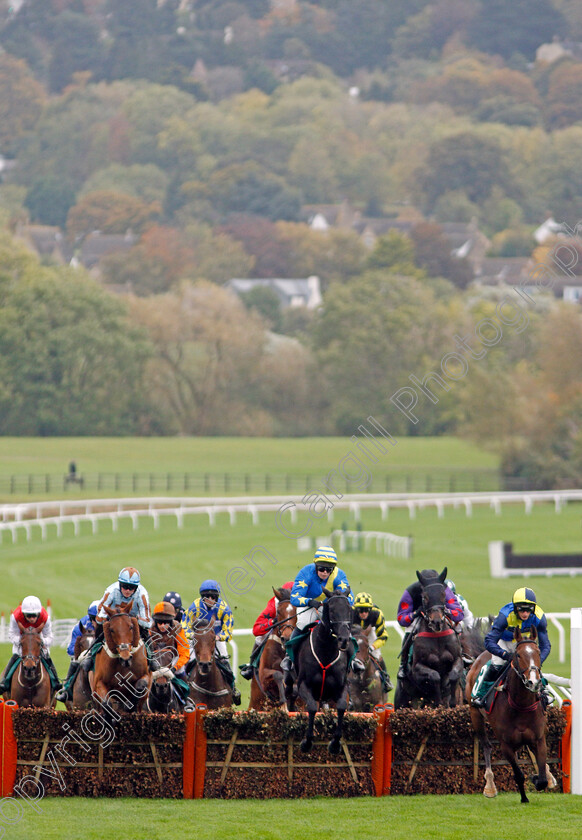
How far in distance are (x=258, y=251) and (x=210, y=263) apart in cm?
784

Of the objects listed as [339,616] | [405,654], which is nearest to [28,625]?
[339,616]

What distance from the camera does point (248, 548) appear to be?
26.9 m

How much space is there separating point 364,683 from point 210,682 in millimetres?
1179

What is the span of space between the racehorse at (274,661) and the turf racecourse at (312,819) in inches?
52.0

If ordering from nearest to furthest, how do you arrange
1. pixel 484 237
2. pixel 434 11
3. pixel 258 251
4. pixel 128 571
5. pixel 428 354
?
pixel 128 571
pixel 428 354
pixel 258 251
pixel 484 237
pixel 434 11

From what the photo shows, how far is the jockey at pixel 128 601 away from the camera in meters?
9.62

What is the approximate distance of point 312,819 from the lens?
8.76 meters

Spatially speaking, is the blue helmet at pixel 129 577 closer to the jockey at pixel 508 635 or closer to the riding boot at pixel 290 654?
the riding boot at pixel 290 654

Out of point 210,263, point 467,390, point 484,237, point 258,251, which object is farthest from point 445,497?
point 484,237

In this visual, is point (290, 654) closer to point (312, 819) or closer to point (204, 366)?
point (312, 819)

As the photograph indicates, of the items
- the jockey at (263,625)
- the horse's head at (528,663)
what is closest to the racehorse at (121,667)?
the jockey at (263,625)

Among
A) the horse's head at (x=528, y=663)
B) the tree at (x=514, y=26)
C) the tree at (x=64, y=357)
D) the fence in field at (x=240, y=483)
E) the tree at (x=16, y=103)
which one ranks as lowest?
the horse's head at (x=528, y=663)

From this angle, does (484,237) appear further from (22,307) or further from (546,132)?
(22,307)

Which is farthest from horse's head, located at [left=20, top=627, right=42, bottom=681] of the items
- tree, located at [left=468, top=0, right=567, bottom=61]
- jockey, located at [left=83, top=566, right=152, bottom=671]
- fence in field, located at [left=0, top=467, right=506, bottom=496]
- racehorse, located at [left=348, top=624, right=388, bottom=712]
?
tree, located at [left=468, top=0, right=567, bottom=61]
